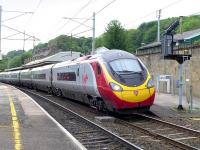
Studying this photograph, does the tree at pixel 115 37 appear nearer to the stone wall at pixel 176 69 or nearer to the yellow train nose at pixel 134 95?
the stone wall at pixel 176 69

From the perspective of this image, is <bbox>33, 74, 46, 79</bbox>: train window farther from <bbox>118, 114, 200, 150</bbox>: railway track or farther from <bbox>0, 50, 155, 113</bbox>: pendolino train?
<bbox>118, 114, 200, 150</bbox>: railway track

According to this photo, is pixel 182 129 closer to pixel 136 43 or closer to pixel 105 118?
pixel 105 118

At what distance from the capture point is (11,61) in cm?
14375

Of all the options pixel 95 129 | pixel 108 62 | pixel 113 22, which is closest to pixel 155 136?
pixel 95 129

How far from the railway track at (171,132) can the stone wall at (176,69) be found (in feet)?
36.8

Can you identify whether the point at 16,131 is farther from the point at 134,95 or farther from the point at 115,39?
the point at 115,39

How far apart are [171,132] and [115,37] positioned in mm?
53709

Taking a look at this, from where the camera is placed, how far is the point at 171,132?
1350 cm

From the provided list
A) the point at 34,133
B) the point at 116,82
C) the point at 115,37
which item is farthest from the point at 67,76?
the point at 115,37

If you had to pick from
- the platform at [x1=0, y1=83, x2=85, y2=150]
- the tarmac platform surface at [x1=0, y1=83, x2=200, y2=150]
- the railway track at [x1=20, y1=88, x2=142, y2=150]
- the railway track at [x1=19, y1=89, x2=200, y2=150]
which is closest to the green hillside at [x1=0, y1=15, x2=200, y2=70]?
the railway track at [x1=20, y1=88, x2=142, y2=150]

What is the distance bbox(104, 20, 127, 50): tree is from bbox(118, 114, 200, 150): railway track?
49.3 metres

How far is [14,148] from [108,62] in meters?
8.43

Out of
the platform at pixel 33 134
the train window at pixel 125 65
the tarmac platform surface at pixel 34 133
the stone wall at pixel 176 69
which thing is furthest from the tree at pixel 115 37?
the platform at pixel 33 134

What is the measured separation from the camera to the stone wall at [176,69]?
27.5m
